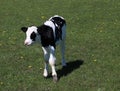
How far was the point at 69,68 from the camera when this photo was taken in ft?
43.0

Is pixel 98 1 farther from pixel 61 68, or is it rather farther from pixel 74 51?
pixel 61 68

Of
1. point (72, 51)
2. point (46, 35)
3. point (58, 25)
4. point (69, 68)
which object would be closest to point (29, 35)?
point (46, 35)

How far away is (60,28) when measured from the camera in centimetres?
1230

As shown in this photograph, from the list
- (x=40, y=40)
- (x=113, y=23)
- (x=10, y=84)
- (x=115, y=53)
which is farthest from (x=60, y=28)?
(x=113, y=23)

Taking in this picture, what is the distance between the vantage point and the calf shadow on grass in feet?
41.2

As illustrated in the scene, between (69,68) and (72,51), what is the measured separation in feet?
7.55

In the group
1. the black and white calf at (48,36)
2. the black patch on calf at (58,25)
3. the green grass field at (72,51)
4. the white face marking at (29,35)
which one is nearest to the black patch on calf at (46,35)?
the black and white calf at (48,36)

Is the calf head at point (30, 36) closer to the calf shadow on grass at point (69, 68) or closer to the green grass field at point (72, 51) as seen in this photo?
the green grass field at point (72, 51)

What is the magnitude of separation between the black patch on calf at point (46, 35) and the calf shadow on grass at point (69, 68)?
4.46 feet

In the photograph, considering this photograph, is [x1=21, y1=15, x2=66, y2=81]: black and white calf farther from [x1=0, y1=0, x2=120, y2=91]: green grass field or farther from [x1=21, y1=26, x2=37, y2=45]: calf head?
[x1=0, y1=0, x2=120, y2=91]: green grass field

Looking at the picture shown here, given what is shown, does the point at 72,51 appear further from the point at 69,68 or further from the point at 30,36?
the point at 30,36

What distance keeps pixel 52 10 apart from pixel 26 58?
1146 centimetres

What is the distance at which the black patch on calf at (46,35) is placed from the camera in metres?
11.1

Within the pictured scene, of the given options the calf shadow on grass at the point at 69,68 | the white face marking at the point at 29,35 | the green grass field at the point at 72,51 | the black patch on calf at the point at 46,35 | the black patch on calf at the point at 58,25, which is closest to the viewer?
the white face marking at the point at 29,35
